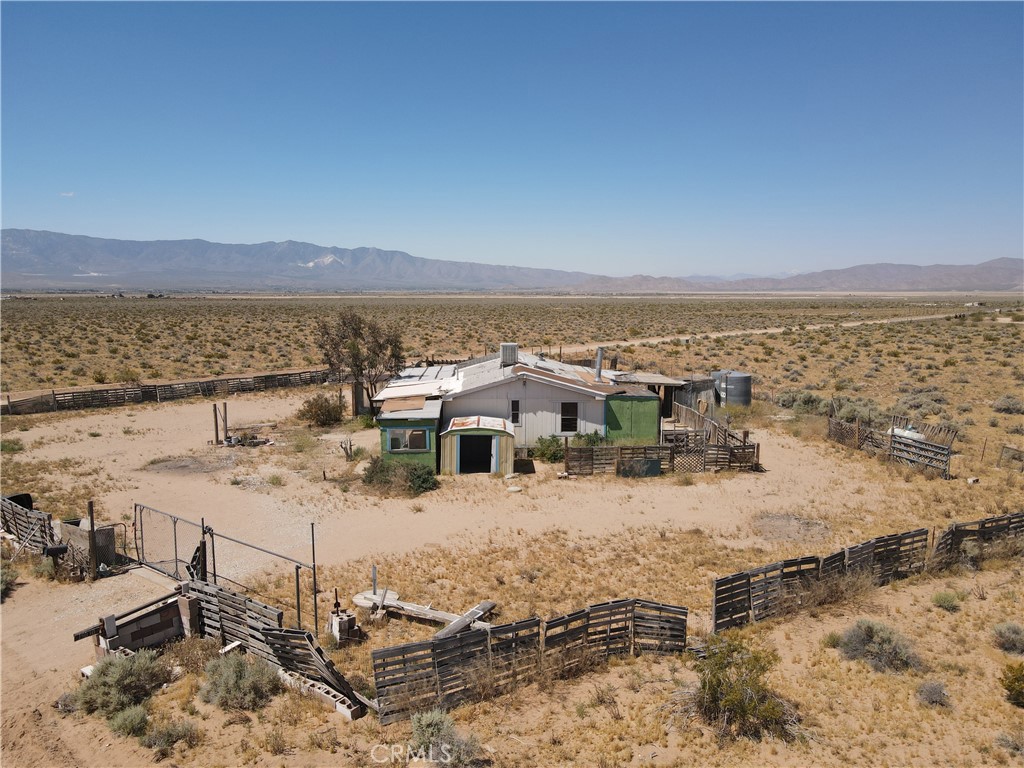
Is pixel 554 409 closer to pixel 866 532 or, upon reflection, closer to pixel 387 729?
pixel 866 532

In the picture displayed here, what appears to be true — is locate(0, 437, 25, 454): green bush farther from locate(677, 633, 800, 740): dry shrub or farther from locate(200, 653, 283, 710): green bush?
locate(677, 633, 800, 740): dry shrub

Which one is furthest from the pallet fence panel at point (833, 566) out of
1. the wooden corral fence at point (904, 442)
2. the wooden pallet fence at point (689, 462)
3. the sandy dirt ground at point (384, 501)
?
the wooden corral fence at point (904, 442)

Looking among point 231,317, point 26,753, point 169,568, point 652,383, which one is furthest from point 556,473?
point 231,317


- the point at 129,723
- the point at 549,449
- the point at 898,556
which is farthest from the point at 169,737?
the point at 549,449

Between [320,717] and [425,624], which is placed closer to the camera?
[320,717]

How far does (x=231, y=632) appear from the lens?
36.6ft

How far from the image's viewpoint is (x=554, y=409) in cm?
2448

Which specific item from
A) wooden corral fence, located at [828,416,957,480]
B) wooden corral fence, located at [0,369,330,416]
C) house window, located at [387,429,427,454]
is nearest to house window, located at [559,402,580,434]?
house window, located at [387,429,427,454]

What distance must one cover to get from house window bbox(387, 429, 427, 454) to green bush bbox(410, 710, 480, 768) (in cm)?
1352

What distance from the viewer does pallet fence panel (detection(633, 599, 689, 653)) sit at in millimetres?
11105

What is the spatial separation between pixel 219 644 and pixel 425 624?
3.69 metres

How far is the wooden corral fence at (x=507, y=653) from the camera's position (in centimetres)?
929
